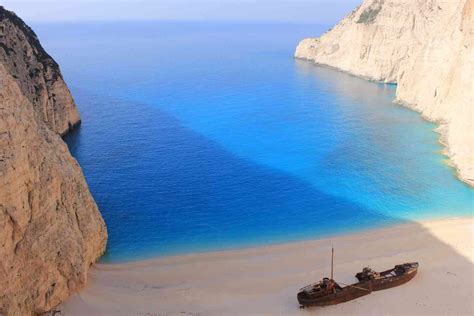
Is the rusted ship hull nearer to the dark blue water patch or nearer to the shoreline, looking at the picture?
the dark blue water patch

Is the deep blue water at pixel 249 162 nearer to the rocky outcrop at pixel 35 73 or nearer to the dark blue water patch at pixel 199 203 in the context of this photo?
the dark blue water patch at pixel 199 203

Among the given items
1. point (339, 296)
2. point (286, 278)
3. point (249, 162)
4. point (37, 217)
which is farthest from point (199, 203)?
point (37, 217)

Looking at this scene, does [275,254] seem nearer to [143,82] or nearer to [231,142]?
[231,142]

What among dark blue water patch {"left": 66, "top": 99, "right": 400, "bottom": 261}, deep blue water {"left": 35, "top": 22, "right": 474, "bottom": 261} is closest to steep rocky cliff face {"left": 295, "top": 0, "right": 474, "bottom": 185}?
deep blue water {"left": 35, "top": 22, "right": 474, "bottom": 261}

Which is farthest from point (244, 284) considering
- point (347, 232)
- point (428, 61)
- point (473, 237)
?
point (428, 61)

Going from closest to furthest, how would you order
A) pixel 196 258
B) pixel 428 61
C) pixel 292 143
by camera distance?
pixel 196 258 < pixel 292 143 < pixel 428 61

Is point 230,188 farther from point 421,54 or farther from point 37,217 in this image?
point 421,54

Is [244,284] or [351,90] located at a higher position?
[351,90]

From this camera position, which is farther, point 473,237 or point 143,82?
point 143,82

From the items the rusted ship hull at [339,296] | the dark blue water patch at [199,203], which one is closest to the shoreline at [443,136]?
the dark blue water patch at [199,203]
